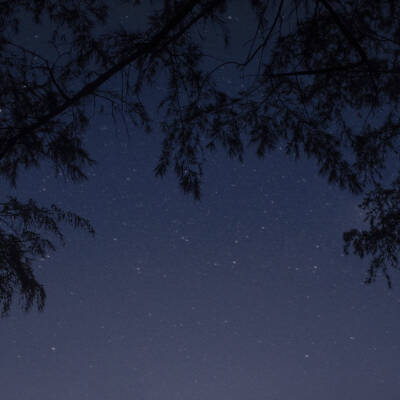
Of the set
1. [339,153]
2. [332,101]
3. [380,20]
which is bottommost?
[339,153]

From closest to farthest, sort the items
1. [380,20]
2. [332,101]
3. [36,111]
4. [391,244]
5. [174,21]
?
[174,21] → [36,111] → [380,20] → [332,101] → [391,244]

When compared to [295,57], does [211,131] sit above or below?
below

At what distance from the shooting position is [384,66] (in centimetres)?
440

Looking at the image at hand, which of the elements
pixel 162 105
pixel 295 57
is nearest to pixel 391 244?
pixel 295 57

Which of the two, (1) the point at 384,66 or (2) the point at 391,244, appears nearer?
(1) the point at 384,66

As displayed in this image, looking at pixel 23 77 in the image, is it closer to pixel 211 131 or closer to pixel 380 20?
pixel 211 131

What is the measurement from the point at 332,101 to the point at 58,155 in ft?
10.4

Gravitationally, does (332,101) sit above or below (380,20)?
below

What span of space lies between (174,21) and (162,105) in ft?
3.62

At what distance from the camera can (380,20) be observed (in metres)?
4.47

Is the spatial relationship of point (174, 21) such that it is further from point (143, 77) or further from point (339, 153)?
point (339, 153)

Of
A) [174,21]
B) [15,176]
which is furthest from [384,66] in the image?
[15,176]

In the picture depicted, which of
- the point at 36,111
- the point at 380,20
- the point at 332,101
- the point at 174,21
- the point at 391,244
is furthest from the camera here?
the point at 391,244

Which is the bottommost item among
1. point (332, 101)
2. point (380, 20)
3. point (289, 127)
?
point (289, 127)
